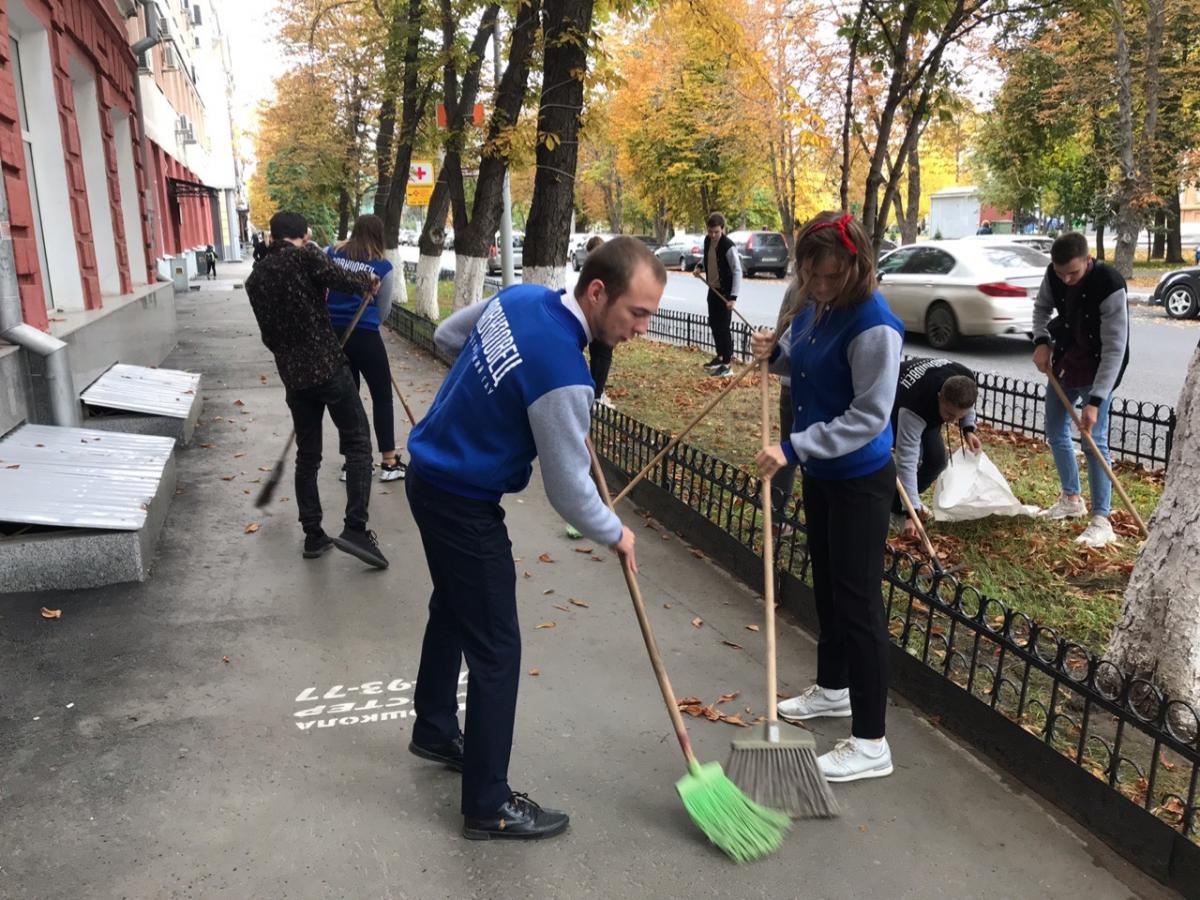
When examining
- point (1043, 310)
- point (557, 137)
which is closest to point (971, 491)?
point (1043, 310)

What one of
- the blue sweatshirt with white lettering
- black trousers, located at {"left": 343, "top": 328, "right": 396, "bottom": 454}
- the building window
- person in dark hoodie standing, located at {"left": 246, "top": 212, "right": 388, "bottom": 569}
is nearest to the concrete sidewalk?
person in dark hoodie standing, located at {"left": 246, "top": 212, "right": 388, "bottom": 569}

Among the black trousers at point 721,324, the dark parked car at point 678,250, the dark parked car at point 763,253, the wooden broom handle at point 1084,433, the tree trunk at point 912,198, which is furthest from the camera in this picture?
the dark parked car at point 678,250

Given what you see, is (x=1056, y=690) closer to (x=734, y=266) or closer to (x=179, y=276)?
(x=734, y=266)

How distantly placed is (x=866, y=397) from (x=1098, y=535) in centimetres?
296

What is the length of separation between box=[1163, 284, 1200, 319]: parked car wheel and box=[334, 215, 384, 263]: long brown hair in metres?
15.1

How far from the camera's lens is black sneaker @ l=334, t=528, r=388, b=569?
15.3 feet

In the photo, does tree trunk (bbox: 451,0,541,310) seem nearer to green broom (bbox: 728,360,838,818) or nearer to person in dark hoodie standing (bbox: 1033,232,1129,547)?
person in dark hoodie standing (bbox: 1033,232,1129,547)

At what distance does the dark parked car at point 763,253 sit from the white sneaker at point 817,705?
25725mm

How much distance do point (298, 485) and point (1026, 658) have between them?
11.7ft

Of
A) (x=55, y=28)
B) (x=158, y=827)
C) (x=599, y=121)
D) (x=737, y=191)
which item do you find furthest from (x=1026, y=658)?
(x=737, y=191)

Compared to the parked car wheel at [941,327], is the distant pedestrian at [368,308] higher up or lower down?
higher up

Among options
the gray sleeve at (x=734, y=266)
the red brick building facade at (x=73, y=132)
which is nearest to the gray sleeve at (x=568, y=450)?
the red brick building facade at (x=73, y=132)

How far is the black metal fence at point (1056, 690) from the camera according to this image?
2.70 m

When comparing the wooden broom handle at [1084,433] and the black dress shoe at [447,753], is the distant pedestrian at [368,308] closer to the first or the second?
the black dress shoe at [447,753]
